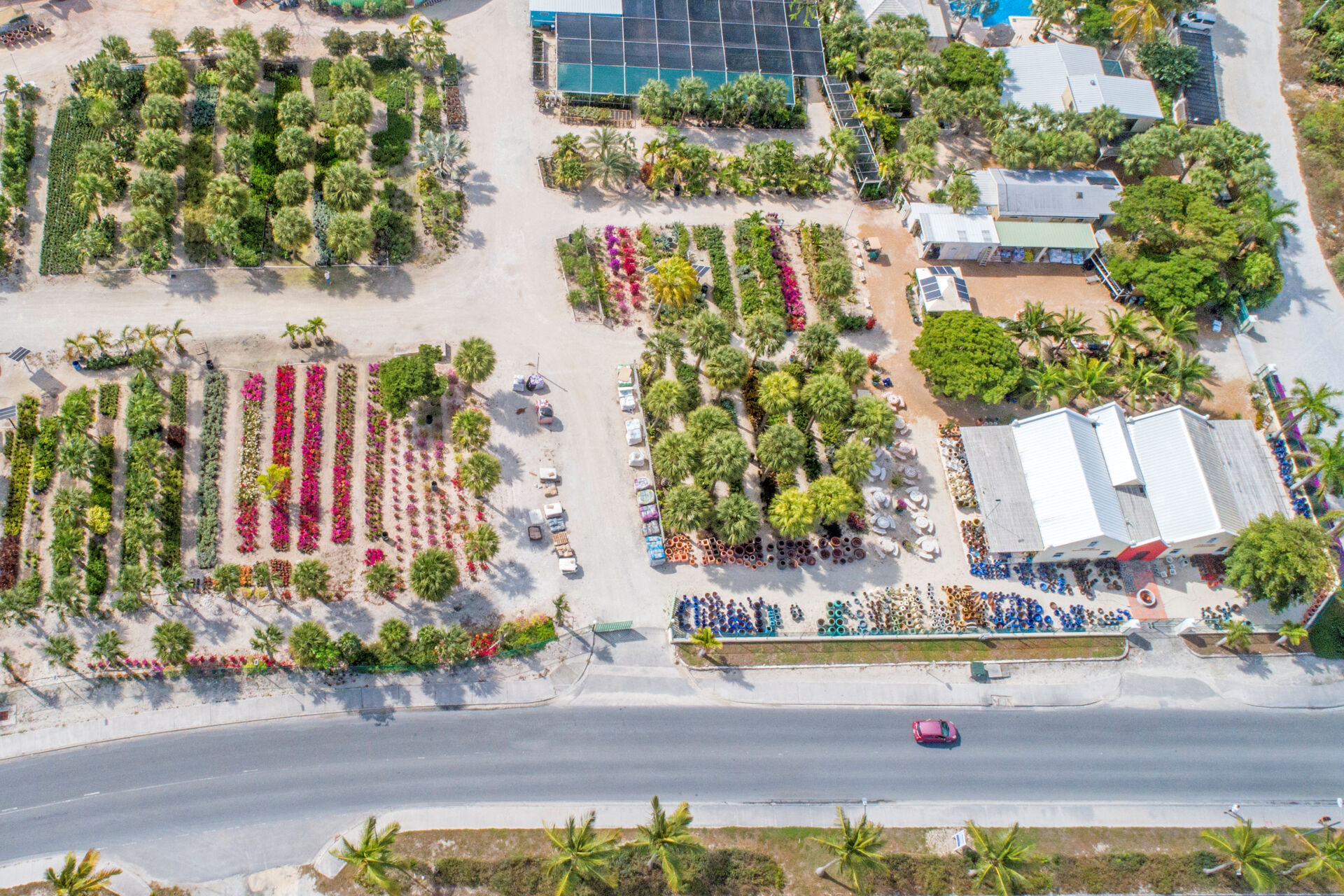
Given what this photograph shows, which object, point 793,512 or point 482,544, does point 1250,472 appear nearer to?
point 793,512

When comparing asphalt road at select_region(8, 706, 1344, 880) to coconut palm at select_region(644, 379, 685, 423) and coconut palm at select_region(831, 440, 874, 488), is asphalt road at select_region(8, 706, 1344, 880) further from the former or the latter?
→ coconut palm at select_region(644, 379, 685, 423)

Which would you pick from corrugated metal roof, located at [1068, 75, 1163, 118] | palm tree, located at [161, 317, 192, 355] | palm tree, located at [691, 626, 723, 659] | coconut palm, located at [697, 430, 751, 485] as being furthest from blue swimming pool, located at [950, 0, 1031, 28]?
palm tree, located at [161, 317, 192, 355]

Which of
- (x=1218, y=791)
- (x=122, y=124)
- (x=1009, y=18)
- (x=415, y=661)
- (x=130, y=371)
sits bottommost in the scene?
(x=1218, y=791)

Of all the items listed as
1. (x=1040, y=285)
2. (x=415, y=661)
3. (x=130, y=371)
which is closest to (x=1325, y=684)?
(x=1040, y=285)

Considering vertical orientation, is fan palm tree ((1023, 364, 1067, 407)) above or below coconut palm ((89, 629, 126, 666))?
above

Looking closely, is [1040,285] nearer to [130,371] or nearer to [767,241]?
[767,241]
